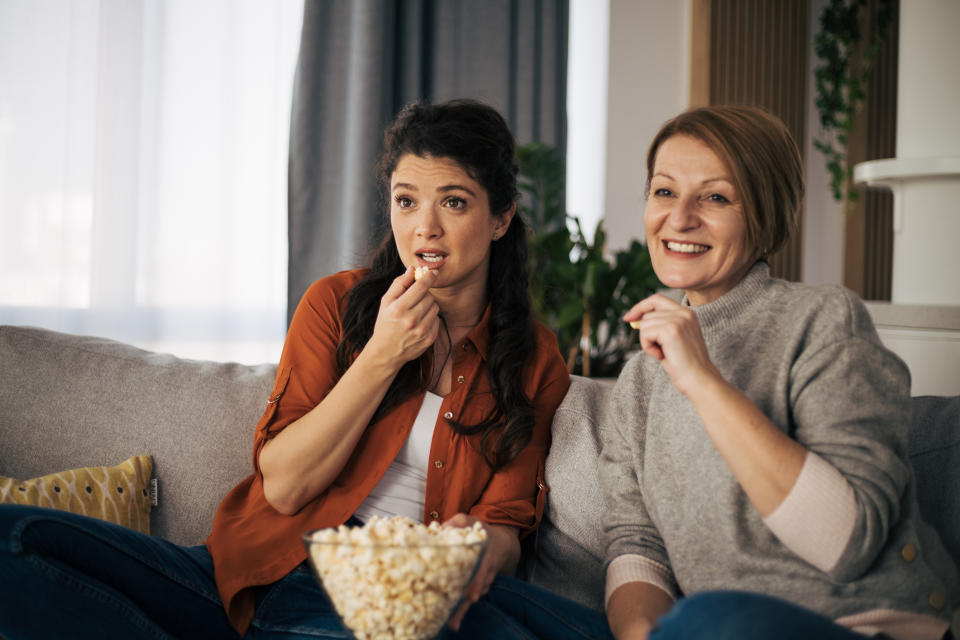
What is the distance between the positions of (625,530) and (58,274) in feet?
7.98

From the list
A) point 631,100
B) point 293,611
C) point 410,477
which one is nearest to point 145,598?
point 293,611

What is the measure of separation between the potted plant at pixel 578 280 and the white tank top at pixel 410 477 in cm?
152

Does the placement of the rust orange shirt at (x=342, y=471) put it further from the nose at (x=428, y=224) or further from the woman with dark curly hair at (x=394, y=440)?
the nose at (x=428, y=224)

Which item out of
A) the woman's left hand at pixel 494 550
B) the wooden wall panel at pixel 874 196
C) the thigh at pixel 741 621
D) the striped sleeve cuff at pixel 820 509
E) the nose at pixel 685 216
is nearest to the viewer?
the thigh at pixel 741 621

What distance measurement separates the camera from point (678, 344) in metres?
1.14

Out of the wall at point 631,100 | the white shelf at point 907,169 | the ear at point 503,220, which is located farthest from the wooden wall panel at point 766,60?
the ear at point 503,220

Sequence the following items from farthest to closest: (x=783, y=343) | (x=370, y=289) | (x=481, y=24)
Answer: (x=481, y=24) < (x=370, y=289) < (x=783, y=343)

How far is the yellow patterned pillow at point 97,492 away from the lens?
160 centimetres

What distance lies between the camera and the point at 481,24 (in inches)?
146

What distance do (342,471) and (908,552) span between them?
93 centimetres

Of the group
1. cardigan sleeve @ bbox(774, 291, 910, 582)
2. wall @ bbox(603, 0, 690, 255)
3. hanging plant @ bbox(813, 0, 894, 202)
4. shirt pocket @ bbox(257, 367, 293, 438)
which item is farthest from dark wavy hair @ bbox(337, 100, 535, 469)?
hanging plant @ bbox(813, 0, 894, 202)

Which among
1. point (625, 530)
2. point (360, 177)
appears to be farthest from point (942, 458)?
point (360, 177)

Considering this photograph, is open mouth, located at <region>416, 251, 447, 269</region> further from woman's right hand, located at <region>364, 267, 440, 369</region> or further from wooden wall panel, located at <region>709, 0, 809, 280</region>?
wooden wall panel, located at <region>709, 0, 809, 280</region>

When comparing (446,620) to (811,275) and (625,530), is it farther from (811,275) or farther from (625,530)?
(811,275)
